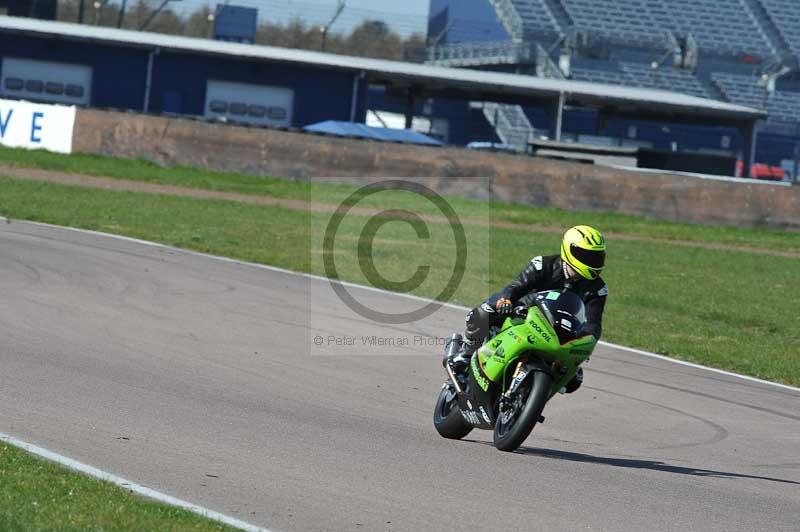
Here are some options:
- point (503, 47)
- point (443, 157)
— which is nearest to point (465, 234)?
point (443, 157)

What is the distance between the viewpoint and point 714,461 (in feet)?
27.8

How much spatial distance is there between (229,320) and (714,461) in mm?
5728

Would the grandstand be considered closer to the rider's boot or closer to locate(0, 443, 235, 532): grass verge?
the rider's boot

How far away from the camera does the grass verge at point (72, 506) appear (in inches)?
215

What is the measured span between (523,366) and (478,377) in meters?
0.45

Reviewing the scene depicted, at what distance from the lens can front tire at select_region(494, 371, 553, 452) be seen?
763 cm

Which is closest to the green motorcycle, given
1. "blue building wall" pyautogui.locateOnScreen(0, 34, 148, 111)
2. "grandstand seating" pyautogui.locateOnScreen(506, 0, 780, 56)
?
"blue building wall" pyautogui.locateOnScreen(0, 34, 148, 111)

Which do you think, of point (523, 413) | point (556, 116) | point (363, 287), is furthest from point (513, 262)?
point (556, 116)

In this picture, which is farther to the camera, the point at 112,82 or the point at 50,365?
the point at 112,82

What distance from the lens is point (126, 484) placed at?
246 inches

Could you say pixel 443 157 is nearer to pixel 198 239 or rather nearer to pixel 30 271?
pixel 198 239

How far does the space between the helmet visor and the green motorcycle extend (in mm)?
225

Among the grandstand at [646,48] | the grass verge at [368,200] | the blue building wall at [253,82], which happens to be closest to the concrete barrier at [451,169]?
the grass verge at [368,200]

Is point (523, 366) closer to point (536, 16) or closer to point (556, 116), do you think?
point (556, 116)
